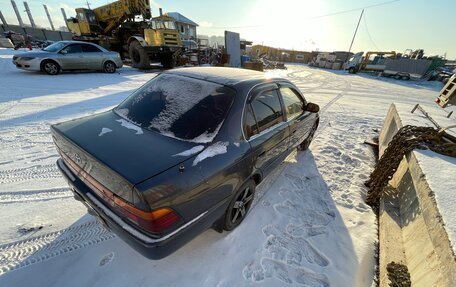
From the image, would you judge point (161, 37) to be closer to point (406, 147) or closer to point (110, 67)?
point (110, 67)

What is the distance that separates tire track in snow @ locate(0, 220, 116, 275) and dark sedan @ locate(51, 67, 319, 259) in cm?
47

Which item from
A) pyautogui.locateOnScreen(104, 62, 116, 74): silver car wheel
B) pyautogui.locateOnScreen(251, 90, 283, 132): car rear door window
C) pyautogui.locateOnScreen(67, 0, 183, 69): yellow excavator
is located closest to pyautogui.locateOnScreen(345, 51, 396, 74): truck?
pyautogui.locateOnScreen(67, 0, 183, 69): yellow excavator

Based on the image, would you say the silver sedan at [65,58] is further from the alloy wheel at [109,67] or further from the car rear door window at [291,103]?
the car rear door window at [291,103]

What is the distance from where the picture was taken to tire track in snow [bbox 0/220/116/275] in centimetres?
188

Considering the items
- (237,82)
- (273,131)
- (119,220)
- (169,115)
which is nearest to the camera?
(119,220)

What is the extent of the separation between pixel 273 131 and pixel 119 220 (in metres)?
1.90

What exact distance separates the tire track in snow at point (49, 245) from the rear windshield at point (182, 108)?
1267mm

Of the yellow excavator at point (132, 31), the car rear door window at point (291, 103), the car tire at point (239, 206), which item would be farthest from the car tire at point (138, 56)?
the car tire at point (239, 206)

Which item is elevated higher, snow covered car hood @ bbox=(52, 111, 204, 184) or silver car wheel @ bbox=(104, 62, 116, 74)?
snow covered car hood @ bbox=(52, 111, 204, 184)

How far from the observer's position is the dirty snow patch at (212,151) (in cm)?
169

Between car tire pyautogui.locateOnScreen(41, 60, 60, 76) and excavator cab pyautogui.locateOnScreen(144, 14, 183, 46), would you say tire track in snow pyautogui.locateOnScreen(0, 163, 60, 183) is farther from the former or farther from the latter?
excavator cab pyautogui.locateOnScreen(144, 14, 183, 46)

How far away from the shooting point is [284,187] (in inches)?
127

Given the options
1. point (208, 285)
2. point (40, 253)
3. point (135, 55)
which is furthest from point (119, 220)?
point (135, 55)

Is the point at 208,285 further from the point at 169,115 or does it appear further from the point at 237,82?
the point at 237,82
